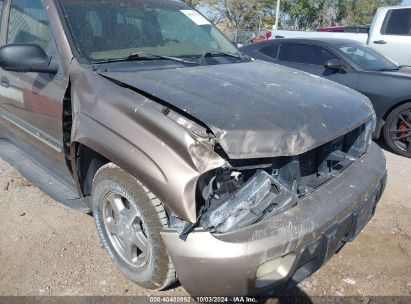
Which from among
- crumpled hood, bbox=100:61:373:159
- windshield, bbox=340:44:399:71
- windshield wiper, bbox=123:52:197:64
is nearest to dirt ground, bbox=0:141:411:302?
crumpled hood, bbox=100:61:373:159

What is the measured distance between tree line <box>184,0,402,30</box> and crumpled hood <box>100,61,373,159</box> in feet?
99.7

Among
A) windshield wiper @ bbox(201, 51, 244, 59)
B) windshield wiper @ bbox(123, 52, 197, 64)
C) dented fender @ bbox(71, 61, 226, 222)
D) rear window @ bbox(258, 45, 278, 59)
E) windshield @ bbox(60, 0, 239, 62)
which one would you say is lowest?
rear window @ bbox(258, 45, 278, 59)

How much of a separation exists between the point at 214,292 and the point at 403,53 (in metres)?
7.30

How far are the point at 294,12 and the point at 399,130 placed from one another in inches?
1149

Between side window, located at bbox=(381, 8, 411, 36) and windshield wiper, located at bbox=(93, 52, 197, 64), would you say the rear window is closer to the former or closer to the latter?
side window, located at bbox=(381, 8, 411, 36)

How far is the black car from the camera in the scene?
5.14 metres

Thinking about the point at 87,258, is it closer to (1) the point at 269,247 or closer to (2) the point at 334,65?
(1) the point at 269,247

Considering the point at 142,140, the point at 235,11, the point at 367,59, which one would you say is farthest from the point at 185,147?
the point at 235,11

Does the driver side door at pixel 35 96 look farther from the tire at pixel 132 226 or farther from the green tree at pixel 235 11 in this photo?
the green tree at pixel 235 11

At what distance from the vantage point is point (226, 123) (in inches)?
75.7

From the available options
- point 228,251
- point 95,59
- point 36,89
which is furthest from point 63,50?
point 228,251

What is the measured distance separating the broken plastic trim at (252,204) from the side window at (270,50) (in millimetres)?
5088

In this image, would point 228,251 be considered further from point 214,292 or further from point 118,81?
point 118,81

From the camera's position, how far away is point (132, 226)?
236cm
